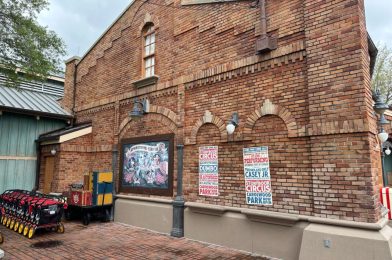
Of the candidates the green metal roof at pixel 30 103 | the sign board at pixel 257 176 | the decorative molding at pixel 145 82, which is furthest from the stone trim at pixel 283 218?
the green metal roof at pixel 30 103

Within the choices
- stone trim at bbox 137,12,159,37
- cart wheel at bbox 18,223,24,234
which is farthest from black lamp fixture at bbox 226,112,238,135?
cart wheel at bbox 18,223,24,234

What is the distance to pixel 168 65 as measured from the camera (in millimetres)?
9219

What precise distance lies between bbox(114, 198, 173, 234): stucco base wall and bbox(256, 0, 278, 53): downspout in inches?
198

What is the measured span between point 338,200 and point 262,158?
1836 mm

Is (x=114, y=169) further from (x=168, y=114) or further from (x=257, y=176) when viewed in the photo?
(x=257, y=176)

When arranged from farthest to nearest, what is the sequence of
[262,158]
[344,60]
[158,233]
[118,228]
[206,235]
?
[118,228]
[158,233]
[206,235]
[262,158]
[344,60]

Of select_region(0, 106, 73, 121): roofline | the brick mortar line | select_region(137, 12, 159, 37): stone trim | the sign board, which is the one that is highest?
select_region(137, 12, 159, 37): stone trim

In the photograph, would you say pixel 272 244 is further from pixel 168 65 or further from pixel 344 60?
pixel 168 65

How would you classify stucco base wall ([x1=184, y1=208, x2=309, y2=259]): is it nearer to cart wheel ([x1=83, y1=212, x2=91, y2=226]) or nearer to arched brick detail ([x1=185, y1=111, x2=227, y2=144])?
arched brick detail ([x1=185, y1=111, x2=227, y2=144])

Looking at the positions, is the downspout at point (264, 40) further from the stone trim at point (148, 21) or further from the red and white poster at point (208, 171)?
the stone trim at point (148, 21)

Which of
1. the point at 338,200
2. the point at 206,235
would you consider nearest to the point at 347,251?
the point at 338,200

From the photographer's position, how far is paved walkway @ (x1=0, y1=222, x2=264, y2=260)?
6348mm

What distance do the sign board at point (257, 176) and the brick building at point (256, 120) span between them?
15 cm

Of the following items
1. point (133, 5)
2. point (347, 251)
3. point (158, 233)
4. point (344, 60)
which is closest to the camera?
point (347, 251)
